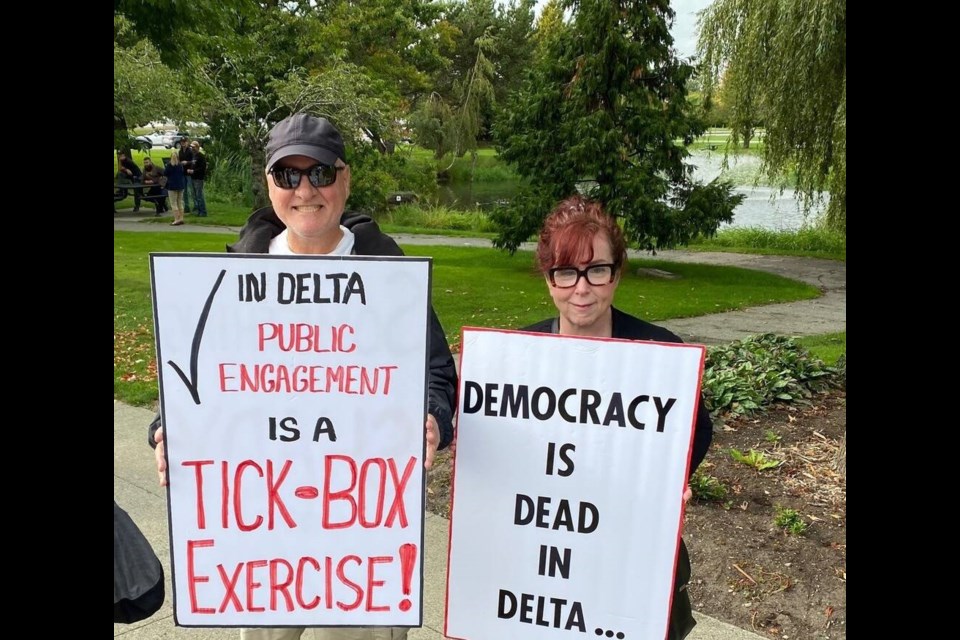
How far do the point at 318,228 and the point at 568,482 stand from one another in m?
0.96

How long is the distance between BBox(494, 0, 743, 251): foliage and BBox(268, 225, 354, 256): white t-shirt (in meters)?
8.78

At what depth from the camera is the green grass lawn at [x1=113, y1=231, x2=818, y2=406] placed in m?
8.05

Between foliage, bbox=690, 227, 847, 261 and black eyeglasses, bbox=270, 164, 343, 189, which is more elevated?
black eyeglasses, bbox=270, 164, 343, 189

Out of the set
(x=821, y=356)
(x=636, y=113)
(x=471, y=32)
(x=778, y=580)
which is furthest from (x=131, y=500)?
(x=471, y=32)

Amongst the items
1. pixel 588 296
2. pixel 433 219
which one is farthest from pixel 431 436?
pixel 433 219

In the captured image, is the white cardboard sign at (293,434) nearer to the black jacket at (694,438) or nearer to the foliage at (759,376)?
the black jacket at (694,438)

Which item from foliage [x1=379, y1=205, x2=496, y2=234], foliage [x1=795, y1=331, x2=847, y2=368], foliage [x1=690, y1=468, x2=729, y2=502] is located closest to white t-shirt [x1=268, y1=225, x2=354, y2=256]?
foliage [x1=690, y1=468, x2=729, y2=502]

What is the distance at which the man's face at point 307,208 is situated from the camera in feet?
7.85

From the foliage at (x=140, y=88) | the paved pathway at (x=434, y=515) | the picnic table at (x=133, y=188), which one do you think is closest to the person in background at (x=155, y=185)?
the picnic table at (x=133, y=188)

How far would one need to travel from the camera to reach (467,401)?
89.5 inches

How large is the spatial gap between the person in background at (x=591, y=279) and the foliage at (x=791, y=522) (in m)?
1.78

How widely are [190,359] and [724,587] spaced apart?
8.03ft

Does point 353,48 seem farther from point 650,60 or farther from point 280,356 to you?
point 280,356

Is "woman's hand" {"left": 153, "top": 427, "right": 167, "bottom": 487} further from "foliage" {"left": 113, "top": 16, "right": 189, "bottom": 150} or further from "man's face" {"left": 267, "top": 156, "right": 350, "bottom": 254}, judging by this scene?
"foliage" {"left": 113, "top": 16, "right": 189, "bottom": 150}
